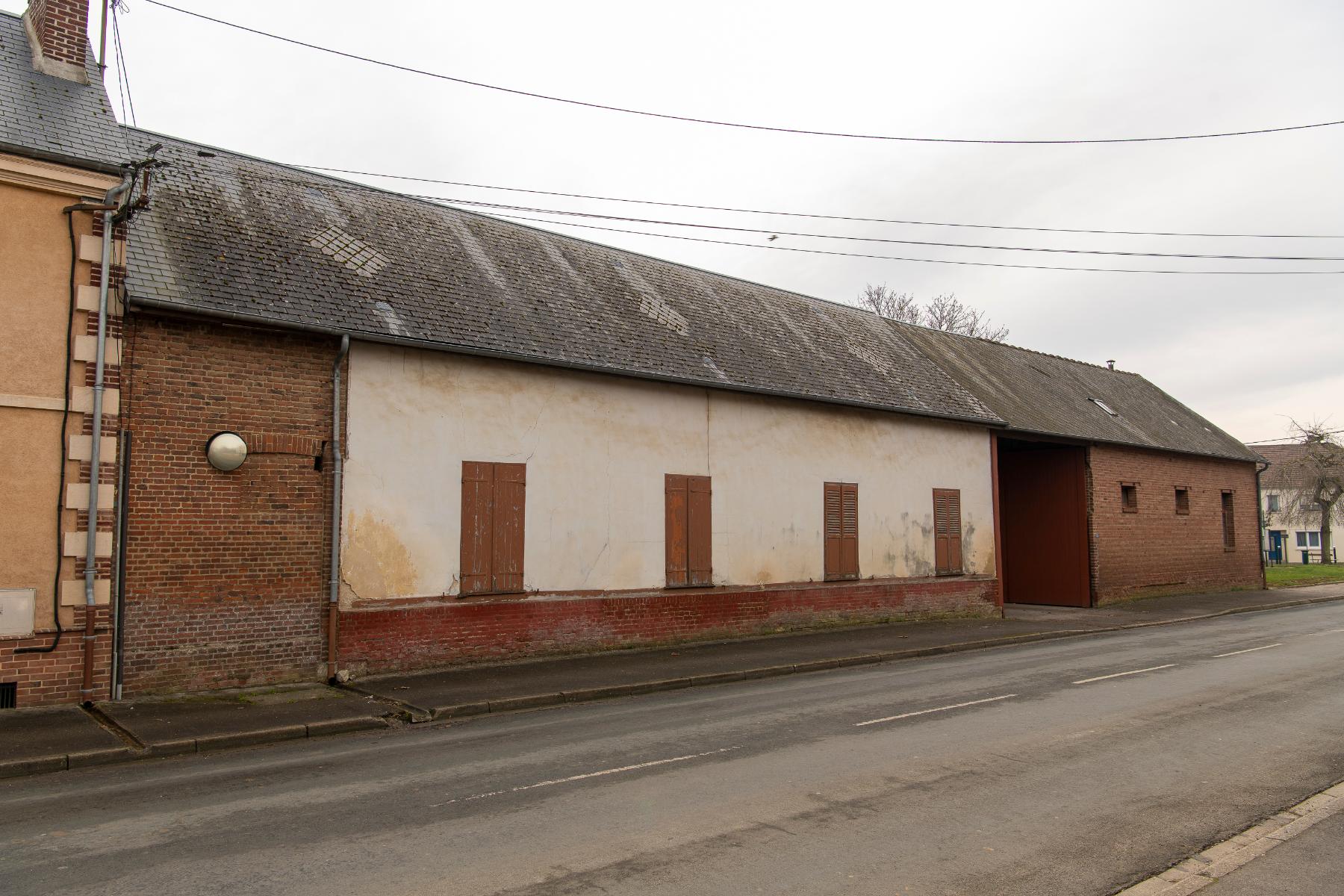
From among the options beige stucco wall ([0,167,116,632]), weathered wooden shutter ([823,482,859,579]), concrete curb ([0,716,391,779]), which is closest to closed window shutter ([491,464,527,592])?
concrete curb ([0,716,391,779])

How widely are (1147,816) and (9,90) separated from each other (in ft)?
44.3

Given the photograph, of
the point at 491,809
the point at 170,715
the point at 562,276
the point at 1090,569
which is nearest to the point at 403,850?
the point at 491,809

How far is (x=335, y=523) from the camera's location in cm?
1153

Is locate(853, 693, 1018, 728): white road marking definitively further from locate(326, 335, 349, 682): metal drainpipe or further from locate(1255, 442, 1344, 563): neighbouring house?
locate(1255, 442, 1344, 563): neighbouring house

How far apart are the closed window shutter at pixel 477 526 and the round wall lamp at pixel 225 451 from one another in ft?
9.88

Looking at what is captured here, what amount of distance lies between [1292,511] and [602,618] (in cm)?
5467

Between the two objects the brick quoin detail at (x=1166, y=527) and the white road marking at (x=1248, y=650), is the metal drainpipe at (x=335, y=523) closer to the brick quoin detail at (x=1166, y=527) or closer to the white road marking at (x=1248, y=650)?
the white road marking at (x=1248, y=650)

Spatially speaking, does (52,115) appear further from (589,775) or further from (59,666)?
(589,775)

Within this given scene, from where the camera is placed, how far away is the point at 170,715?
364 inches

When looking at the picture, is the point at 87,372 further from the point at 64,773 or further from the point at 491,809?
the point at 491,809

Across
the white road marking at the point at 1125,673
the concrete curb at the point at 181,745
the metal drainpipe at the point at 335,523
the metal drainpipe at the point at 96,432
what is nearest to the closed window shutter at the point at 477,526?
the metal drainpipe at the point at 335,523

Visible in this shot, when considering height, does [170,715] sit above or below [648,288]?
below

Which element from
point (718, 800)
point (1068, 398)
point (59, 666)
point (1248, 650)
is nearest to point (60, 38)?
point (59, 666)

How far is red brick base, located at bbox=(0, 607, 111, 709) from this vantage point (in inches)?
365
